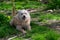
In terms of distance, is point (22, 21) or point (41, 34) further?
point (22, 21)

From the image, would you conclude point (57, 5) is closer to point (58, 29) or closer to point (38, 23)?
point (38, 23)

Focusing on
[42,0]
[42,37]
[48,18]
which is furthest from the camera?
[42,0]

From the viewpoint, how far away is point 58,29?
33.5ft

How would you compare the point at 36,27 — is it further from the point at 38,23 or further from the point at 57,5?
the point at 57,5

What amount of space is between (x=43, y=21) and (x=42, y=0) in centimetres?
763

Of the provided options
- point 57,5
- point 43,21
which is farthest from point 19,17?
point 57,5

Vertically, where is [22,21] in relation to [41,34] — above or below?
above

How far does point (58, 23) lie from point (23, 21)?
1.86 m

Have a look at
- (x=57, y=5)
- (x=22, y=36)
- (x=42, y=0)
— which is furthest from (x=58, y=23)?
(x=42, y=0)

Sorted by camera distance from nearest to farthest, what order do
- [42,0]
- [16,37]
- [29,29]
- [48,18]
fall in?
[16,37] < [29,29] < [48,18] < [42,0]

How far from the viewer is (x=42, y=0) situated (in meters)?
19.3

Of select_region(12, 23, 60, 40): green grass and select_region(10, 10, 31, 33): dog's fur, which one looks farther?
select_region(10, 10, 31, 33): dog's fur

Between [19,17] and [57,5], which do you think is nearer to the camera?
[19,17]

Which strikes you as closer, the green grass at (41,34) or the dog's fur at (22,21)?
the green grass at (41,34)
